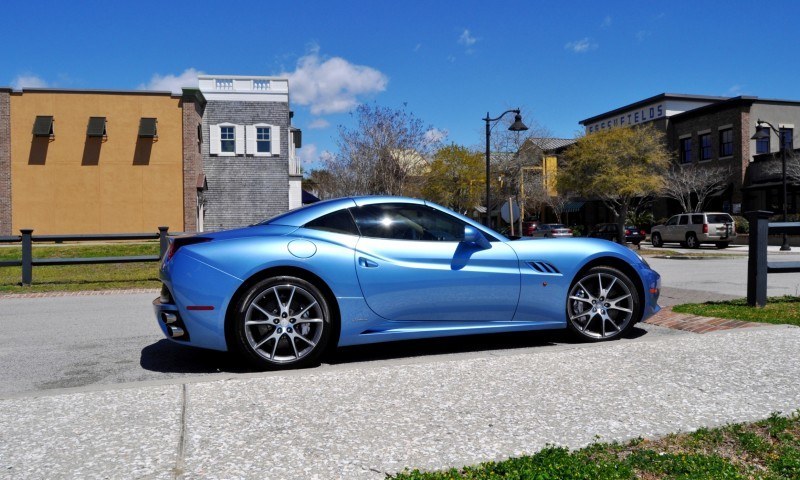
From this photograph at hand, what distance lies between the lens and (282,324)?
4.63 metres

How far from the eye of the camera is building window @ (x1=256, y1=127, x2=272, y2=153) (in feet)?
118

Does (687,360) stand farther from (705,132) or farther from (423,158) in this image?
(705,132)

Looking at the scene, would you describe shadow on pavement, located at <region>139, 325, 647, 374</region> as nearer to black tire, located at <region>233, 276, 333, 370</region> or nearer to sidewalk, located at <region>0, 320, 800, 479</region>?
black tire, located at <region>233, 276, 333, 370</region>

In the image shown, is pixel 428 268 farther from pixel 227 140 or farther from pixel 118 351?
pixel 227 140

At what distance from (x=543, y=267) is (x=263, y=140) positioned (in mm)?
32565

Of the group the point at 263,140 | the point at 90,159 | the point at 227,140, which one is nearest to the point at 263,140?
the point at 263,140

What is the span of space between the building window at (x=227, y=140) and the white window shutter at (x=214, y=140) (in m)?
0.19

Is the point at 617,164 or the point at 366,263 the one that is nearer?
the point at 366,263

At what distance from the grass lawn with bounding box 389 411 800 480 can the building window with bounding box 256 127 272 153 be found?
34726 mm

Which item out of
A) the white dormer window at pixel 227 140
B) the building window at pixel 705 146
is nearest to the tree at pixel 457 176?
the white dormer window at pixel 227 140

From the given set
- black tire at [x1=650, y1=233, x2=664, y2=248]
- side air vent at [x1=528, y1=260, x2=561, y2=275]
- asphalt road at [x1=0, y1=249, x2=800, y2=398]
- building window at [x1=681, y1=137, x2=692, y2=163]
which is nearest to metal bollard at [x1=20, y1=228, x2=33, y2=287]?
asphalt road at [x1=0, y1=249, x2=800, y2=398]

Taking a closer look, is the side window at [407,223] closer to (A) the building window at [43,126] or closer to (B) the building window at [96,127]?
(B) the building window at [96,127]

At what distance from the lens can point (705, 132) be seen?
41.6m

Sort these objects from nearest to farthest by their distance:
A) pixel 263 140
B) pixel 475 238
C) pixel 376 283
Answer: pixel 376 283 < pixel 475 238 < pixel 263 140
